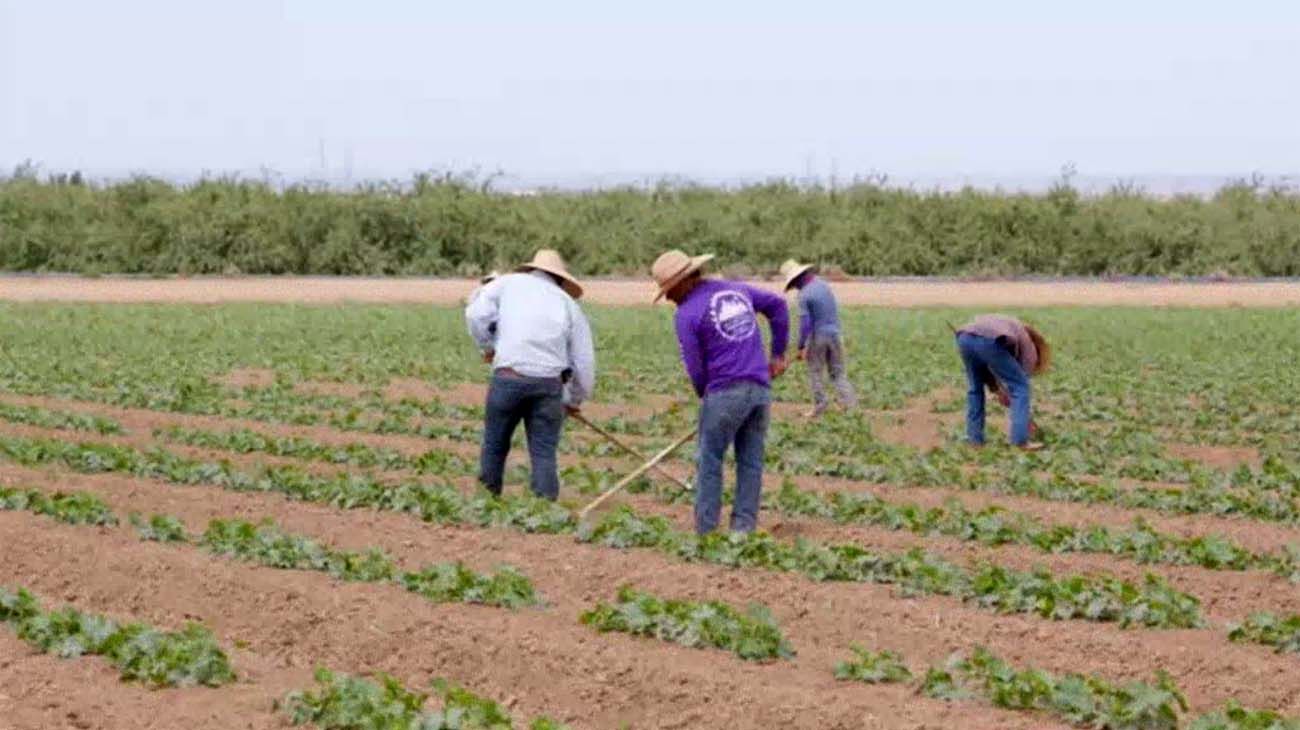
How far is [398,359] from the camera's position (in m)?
28.2

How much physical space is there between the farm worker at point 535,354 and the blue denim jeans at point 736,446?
1100 mm

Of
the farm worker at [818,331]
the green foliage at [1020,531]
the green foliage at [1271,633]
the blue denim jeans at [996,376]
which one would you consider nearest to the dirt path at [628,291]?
the farm worker at [818,331]

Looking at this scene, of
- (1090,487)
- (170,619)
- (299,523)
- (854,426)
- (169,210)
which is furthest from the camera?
(169,210)

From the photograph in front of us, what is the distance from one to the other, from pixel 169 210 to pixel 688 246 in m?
12.2

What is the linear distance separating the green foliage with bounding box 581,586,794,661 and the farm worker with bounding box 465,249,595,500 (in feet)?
10.7

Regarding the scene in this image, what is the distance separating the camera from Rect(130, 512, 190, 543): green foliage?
12.2 m

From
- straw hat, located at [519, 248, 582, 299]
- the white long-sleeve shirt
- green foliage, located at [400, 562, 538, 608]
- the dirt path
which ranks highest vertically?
straw hat, located at [519, 248, 582, 299]

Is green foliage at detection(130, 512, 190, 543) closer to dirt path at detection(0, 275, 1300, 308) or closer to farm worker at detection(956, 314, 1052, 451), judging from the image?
farm worker at detection(956, 314, 1052, 451)

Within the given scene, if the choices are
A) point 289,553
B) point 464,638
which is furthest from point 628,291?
point 464,638

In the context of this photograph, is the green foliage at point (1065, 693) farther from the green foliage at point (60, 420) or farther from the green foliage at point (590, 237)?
the green foliage at point (590, 237)

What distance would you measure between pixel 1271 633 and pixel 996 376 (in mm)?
7797

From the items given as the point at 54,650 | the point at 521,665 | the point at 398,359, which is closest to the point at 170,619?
the point at 54,650

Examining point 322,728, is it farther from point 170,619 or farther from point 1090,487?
point 1090,487

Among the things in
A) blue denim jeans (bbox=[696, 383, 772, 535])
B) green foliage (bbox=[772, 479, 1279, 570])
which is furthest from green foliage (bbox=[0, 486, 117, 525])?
green foliage (bbox=[772, 479, 1279, 570])
